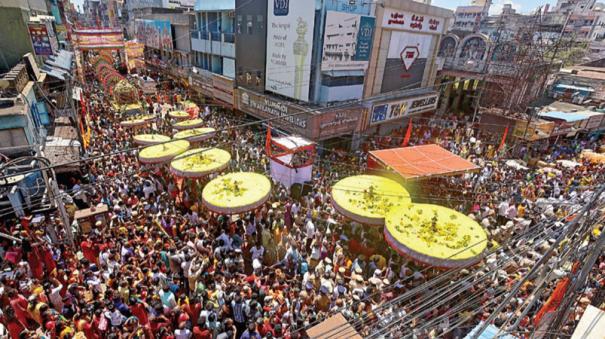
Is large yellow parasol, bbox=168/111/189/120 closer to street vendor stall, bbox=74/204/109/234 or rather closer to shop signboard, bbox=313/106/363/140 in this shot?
shop signboard, bbox=313/106/363/140

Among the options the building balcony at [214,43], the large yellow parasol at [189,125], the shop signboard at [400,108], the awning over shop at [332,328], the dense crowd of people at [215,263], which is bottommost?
the dense crowd of people at [215,263]

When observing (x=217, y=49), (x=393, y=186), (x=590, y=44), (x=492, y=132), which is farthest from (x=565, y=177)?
(x=590, y=44)

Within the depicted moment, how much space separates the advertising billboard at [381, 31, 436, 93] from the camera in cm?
1992

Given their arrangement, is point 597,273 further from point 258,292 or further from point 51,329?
point 51,329

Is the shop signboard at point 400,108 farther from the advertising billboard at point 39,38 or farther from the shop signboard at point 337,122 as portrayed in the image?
the advertising billboard at point 39,38

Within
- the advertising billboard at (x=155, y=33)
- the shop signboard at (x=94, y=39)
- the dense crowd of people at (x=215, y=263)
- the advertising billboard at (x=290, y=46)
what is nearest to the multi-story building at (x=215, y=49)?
the advertising billboard at (x=290, y=46)

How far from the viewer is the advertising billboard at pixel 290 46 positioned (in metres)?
16.3

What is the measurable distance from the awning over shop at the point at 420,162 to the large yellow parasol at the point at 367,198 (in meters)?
1.82

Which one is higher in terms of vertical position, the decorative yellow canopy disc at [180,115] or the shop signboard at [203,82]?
the shop signboard at [203,82]

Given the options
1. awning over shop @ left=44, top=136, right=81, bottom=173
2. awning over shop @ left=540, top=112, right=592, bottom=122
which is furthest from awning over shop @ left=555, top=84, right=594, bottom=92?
awning over shop @ left=44, top=136, right=81, bottom=173

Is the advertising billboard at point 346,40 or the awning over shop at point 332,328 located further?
the advertising billboard at point 346,40

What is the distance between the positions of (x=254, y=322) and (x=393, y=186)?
6.77 metres

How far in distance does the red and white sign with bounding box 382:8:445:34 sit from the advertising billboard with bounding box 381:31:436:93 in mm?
390

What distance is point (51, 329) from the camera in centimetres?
602
